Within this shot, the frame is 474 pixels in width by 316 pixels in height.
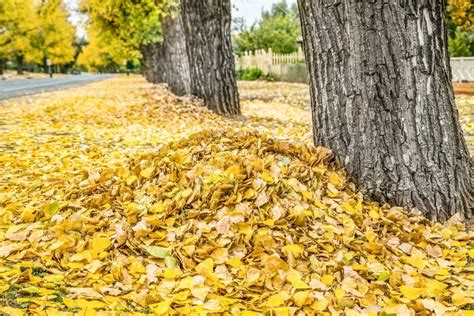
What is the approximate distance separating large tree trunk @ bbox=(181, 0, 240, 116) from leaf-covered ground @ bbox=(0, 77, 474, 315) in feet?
19.2

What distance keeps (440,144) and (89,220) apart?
7.80ft

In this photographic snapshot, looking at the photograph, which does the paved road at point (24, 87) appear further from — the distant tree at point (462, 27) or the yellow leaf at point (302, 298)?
the distant tree at point (462, 27)

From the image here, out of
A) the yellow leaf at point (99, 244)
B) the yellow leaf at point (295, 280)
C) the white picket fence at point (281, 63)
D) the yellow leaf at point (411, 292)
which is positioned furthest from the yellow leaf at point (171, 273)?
the white picket fence at point (281, 63)

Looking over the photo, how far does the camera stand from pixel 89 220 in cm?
332

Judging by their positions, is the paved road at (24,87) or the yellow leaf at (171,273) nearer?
the yellow leaf at (171,273)

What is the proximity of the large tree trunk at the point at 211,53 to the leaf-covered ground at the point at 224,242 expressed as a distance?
585cm

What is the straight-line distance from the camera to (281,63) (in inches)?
1259

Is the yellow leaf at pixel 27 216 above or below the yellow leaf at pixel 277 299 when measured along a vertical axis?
above

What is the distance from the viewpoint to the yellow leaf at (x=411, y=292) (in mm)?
2588

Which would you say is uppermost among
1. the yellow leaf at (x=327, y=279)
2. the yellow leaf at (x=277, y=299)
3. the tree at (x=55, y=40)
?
the tree at (x=55, y=40)

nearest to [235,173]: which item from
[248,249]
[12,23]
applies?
[248,249]

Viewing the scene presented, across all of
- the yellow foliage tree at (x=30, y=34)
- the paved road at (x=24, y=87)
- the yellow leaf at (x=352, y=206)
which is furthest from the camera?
the yellow foliage tree at (x=30, y=34)

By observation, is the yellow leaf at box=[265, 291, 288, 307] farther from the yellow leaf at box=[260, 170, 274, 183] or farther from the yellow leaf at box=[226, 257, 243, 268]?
the yellow leaf at box=[260, 170, 274, 183]

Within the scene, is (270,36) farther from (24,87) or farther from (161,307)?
(161,307)
